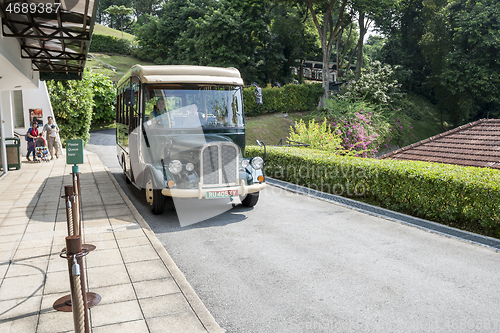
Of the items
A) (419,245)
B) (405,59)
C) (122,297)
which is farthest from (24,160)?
(405,59)

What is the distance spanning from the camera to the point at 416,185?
28.6 ft

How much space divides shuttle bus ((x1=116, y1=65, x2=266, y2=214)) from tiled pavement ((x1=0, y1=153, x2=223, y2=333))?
3.59ft

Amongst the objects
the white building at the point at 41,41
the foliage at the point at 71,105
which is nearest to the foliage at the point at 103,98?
the foliage at the point at 71,105

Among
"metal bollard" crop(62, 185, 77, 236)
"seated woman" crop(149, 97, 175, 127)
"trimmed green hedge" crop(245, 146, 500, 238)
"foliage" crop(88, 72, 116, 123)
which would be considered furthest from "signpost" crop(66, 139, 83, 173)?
"foliage" crop(88, 72, 116, 123)

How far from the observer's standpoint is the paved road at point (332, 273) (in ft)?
14.6

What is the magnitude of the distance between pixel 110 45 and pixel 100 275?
187 feet

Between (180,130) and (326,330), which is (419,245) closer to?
(326,330)

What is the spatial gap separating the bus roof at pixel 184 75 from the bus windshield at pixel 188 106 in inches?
5.6

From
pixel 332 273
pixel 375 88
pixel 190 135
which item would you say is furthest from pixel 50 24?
pixel 375 88

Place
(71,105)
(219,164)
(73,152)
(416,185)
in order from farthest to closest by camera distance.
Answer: (71,105)
(416,185)
(219,164)
(73,152)

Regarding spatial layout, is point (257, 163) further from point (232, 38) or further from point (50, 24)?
point (232, 38)

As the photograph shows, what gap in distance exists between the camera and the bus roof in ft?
29.2

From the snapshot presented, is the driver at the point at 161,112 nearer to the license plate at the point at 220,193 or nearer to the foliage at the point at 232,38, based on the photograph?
the license plate at the point at 220,193

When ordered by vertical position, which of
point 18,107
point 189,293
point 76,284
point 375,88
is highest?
point 375,88
